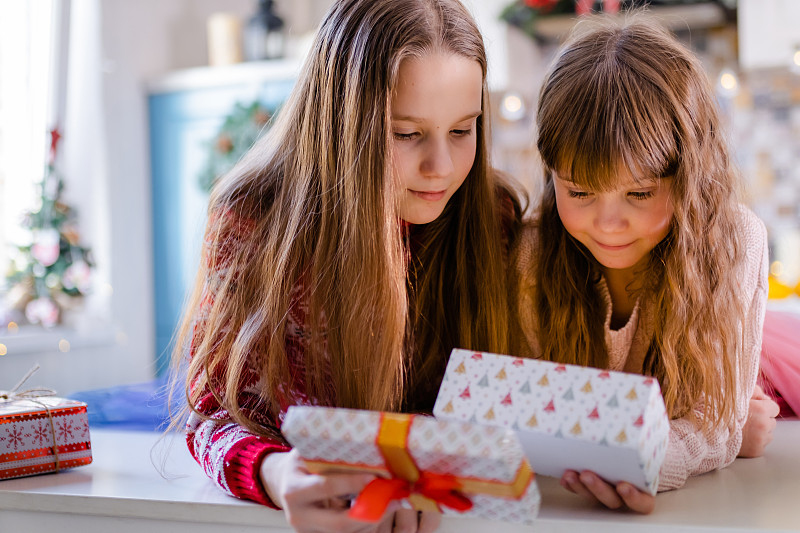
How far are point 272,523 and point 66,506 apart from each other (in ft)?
0.82

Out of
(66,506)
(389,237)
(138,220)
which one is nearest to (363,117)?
(389,237)

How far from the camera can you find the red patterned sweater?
2.76 ft

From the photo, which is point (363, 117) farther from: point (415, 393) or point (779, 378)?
point (779, 378)

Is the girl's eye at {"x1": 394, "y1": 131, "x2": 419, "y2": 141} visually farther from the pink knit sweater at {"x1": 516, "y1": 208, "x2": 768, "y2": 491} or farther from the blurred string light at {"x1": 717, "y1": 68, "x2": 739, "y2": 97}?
the blurred string light at {"x1": 717, "y1": 68, "x2": 739, "y2": 97}

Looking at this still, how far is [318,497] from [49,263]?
204cm

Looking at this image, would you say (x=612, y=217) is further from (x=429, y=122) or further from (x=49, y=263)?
(x=49, y=263)

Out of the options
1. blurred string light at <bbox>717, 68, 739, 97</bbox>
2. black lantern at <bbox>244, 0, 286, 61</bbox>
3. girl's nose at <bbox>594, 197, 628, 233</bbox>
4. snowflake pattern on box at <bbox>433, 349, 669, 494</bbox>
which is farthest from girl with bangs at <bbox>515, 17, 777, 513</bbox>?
black lantern at <bbox>244, 0, 286, 61</bbox>

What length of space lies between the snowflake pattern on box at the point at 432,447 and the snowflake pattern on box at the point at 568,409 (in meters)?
0.06

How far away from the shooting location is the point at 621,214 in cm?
101

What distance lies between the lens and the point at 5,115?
2557 millimetres

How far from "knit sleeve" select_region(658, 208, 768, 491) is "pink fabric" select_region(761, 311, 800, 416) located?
A: 34 cm

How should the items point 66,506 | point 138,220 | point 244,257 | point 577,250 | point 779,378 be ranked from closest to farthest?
point 66,506 → point 244,257 → point 577,250 → point 779,378 → point 138,220

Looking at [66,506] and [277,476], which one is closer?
[277,476]

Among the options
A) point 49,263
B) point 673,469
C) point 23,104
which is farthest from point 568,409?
point 23,104
